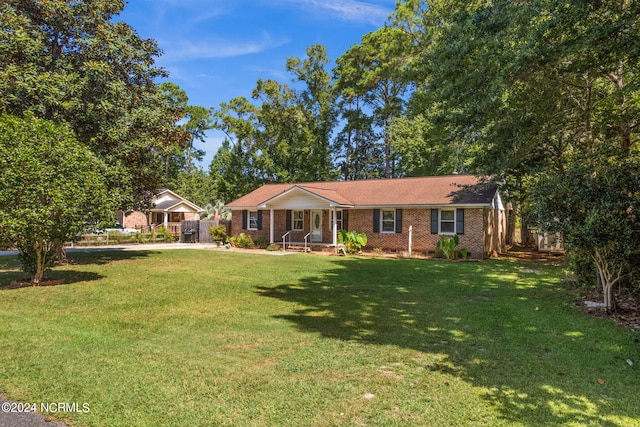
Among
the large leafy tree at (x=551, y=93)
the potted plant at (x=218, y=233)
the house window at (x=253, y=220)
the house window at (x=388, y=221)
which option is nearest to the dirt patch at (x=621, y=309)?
the large leafy tree at (x=551, y=93)

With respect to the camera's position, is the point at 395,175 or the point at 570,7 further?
the point at 395,175

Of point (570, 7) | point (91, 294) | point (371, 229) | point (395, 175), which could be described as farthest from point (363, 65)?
point (91, 294)

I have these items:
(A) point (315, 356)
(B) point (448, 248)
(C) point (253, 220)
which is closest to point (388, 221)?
(B) point (448, 248)

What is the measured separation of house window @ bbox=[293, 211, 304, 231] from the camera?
23.6 metres

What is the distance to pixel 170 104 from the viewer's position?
56.7ft

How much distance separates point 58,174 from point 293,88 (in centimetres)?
3059

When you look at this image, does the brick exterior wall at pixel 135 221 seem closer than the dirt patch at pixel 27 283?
No

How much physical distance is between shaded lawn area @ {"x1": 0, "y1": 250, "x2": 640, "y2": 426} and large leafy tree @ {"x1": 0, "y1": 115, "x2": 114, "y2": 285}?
141 centimetres

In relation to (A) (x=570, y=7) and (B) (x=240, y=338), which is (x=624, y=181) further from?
(B) (x=240, y=338)

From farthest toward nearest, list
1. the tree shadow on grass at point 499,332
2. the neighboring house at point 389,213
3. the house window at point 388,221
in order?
the house window at point 388,221
the neighboring house at point 389,213
the tree shadow on grass at point 499,332

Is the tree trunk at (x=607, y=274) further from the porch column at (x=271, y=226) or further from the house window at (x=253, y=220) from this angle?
the house window at (x=253, y=220)

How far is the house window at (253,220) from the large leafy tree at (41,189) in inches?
568

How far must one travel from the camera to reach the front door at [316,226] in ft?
75.3

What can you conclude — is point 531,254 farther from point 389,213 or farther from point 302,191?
point 302,191
